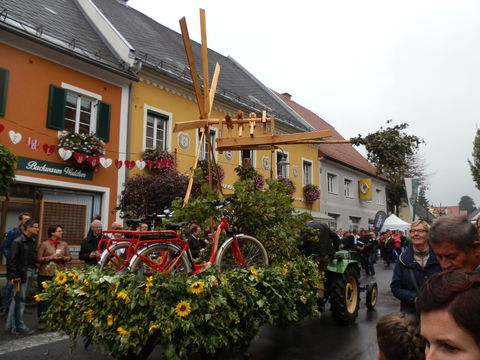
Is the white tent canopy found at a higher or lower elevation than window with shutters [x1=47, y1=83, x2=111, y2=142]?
lower

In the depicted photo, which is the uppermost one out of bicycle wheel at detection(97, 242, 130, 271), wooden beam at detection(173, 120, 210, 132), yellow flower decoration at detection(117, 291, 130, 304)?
wooden beam at detection(173, 120, 210, 132)

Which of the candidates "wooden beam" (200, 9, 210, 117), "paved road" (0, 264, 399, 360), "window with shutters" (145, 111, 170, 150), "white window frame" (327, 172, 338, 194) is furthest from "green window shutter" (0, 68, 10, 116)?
"white window frame" (327, 172, 338, 194)

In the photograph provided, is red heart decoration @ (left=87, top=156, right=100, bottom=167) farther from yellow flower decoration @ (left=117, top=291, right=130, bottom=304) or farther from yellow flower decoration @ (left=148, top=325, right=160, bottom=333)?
yellow flower decoration @ (left=148, top=325, right=160, bottom=333)

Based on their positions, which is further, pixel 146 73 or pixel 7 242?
pixel 146 73

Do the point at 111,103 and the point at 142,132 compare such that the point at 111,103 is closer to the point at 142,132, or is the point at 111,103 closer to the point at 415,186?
the point at 142,132

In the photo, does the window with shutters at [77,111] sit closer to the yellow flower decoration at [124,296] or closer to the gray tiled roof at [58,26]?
the gray tiled roof at [58,26]

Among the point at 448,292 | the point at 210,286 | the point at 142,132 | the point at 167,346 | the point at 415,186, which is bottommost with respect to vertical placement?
the point at 167,346

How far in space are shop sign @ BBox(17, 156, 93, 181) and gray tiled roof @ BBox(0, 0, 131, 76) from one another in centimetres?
303

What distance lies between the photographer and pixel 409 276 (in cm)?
359

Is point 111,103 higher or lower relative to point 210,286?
higher

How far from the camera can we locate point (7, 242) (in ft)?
22.8

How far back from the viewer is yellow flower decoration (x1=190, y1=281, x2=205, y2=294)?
326 centimetres

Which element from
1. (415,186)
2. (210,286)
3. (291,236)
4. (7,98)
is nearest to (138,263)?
(210,286)

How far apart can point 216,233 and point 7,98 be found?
7947 millimetres
